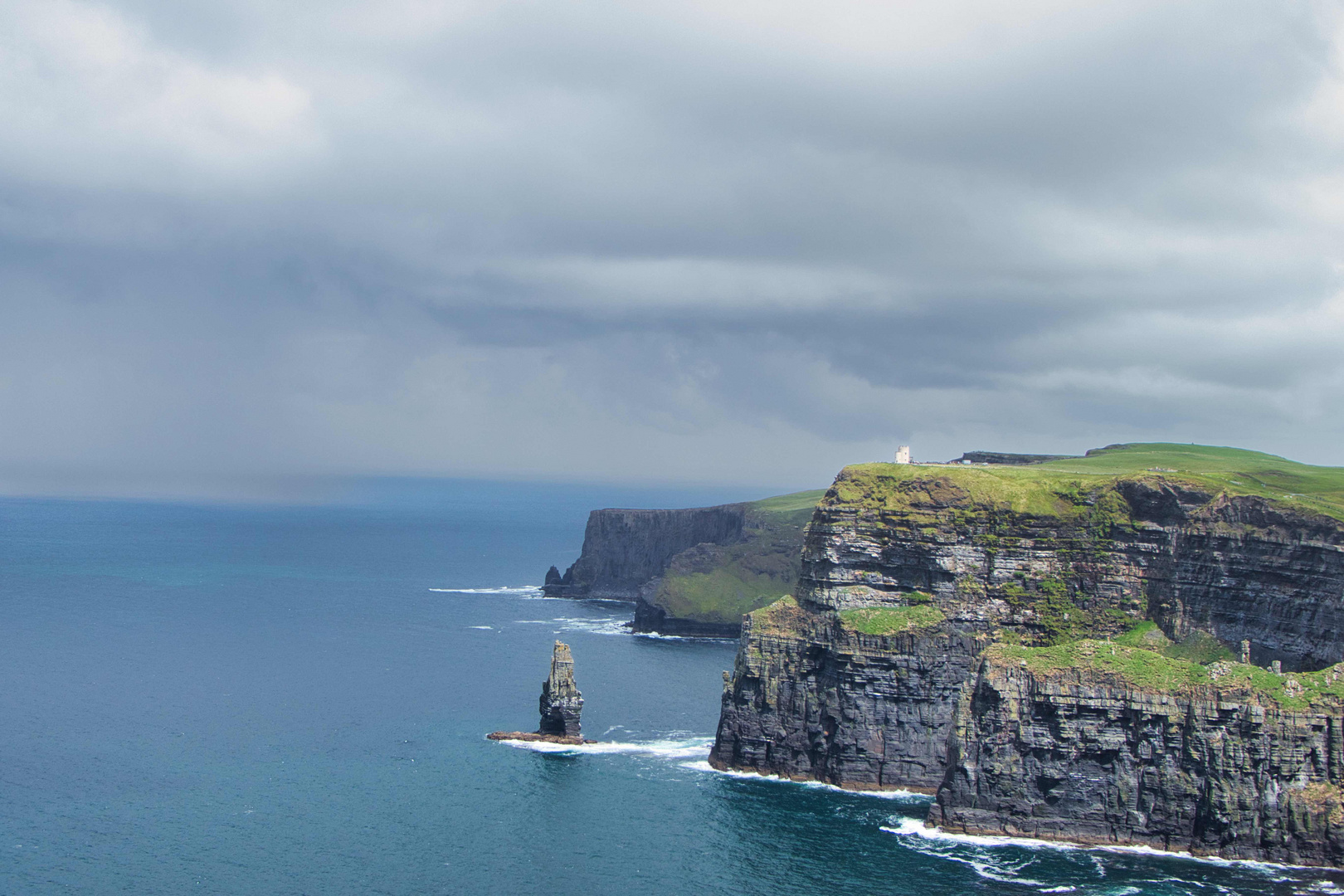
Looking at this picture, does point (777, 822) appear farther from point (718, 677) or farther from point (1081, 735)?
point (718, 677)

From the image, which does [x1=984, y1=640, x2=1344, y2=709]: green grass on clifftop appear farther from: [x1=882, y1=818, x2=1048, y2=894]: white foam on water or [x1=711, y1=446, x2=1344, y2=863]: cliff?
[x1=882, y1=818, x2=1048, y2=894]: white foam on water

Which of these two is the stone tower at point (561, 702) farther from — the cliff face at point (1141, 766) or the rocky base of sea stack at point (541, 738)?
the cliff face at point (1141, 766)

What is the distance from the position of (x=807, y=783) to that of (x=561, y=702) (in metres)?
30.3

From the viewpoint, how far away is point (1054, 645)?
4579 inches

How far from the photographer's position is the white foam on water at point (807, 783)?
114 m

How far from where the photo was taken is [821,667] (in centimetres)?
12031

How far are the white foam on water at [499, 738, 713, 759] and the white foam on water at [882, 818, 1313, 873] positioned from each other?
104ft

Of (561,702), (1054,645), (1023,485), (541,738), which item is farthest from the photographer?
(541,738)

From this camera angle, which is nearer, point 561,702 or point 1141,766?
point 1141,766

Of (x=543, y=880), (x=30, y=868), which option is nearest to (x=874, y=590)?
(x=543, y=880)

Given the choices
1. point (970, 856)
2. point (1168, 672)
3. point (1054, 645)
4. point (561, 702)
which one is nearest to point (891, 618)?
point (1054, 645)

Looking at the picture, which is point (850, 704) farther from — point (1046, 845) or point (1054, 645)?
point (1046, 845)

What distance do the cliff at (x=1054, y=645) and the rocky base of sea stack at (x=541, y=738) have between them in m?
17.2

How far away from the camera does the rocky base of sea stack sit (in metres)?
130
